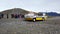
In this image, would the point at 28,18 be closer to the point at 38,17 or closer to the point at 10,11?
the point at 38,17

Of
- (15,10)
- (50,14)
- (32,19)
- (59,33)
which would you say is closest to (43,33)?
(59,33)

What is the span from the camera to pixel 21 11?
130ft

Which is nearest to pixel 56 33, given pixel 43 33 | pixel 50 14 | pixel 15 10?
pixel 43 33

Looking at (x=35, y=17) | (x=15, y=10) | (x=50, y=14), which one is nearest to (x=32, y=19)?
(x=35, y=17)

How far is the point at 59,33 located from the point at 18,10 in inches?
1221

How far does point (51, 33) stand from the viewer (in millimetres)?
8922

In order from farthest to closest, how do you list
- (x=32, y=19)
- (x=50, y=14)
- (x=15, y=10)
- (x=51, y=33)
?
(x=15, y=10)
(x=50, y=14)
(x=32, y=19)
(x=51, y=33)

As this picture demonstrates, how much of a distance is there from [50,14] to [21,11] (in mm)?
10799

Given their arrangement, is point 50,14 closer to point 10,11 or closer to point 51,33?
point 10,11

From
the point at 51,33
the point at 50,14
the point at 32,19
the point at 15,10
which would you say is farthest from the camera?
the point at 15,10

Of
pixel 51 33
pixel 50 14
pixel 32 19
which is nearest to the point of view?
pixel 51 33

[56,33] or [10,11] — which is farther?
[10,11]

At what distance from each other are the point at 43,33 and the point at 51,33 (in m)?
0.54

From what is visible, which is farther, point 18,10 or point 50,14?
point 18,10
